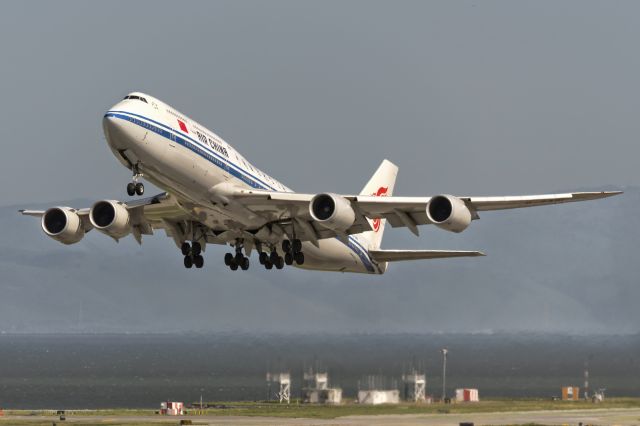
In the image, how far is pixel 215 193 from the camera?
5672 cm

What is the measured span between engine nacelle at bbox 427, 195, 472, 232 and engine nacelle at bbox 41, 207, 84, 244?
62.7 ft

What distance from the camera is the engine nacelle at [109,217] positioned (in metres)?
60.4

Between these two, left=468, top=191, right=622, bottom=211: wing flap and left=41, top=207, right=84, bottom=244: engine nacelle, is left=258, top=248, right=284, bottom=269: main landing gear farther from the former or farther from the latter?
left=468, top=191, right=622, bottom=211: wing flap

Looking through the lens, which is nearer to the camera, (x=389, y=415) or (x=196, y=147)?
(x=196, y=147)

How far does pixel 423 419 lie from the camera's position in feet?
265

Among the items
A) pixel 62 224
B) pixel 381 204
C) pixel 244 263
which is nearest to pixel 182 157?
pixel 381 204

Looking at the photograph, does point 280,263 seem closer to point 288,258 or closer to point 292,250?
point 288,258

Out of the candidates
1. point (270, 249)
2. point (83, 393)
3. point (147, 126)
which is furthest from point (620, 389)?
point (147, 126)

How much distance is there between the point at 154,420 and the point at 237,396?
91048 millimetres

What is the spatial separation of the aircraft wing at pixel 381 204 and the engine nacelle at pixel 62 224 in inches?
398

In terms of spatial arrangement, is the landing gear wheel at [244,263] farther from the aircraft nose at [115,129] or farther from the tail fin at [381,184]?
the aircraft nose at [115,129]

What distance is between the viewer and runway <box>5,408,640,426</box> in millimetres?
77750

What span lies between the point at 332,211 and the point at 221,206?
5.53 metres

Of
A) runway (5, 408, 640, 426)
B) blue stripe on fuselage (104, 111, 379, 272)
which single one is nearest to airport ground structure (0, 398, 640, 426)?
runway (5, 408, 640, 426)
